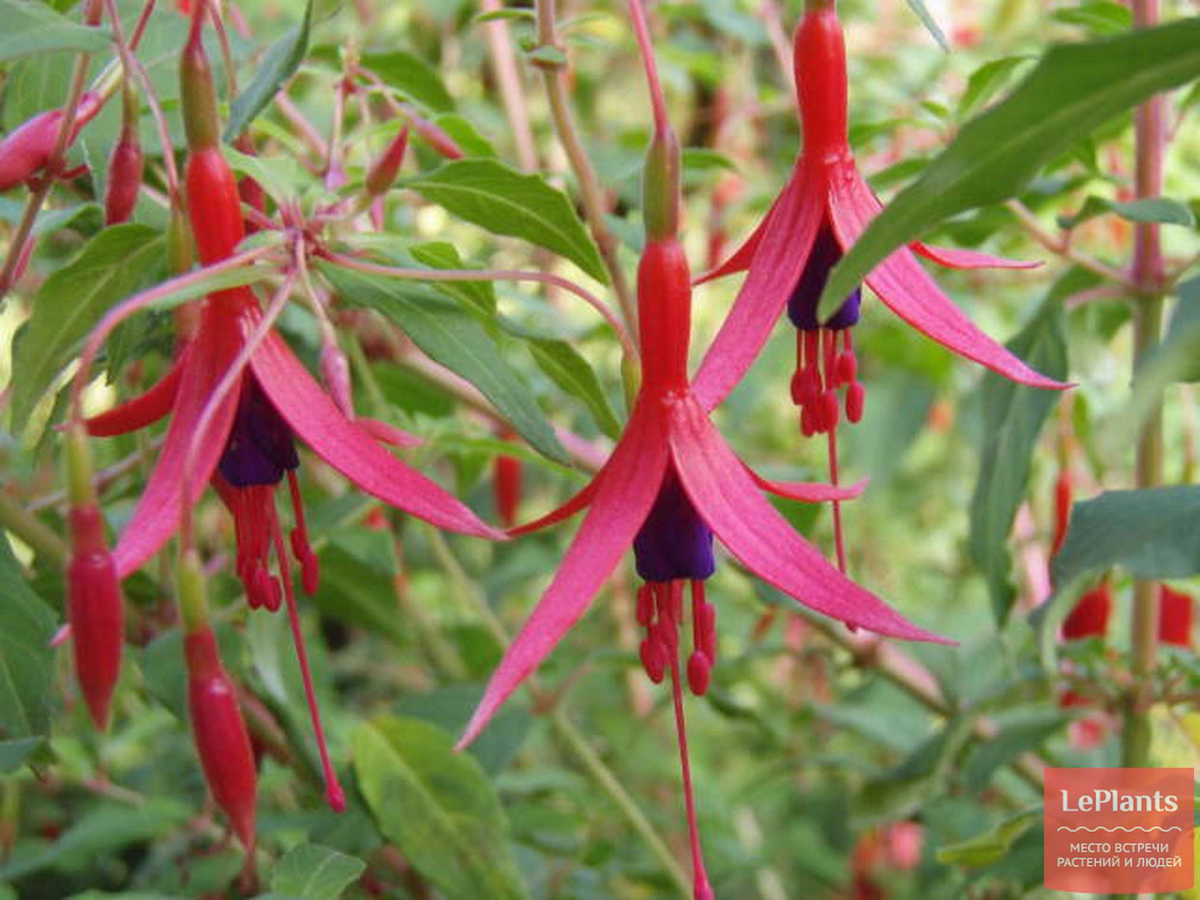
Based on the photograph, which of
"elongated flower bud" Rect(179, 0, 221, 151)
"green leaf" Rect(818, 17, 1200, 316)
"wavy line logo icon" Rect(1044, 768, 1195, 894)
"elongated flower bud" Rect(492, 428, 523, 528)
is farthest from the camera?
"elongated flower bud" Rect(492, 428, 523, 528)

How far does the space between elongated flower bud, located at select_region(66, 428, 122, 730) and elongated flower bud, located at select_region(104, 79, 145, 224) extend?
18 centimetres

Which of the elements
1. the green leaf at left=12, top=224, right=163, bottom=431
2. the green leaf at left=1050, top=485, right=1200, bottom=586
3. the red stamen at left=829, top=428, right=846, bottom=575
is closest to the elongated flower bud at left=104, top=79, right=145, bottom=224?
the green leaf at left=12, top=224, right=163, bottom=431

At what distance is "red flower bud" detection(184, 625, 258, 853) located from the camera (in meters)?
0.51

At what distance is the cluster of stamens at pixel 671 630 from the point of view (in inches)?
23.5

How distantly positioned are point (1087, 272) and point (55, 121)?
2.27 feet

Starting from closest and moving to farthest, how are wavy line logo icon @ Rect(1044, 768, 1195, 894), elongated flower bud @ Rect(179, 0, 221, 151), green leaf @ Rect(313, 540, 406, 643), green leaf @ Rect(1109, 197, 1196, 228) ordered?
elongated flower bud @ Rect(179, 0, 221, 151), green leaf @ Rect(1109, 197, 1196, 228), wavy line logo icon @ Rect(1044, 768, 1195, 894), green leaf @ Rect(313, 540, 406, 643)

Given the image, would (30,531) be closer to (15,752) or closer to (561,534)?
(15,752)

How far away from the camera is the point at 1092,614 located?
109 cm

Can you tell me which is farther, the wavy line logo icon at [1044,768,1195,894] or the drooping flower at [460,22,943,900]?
the wavy line logo icon at [1044,768,1195,894]

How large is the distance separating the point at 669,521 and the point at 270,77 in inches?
10.2

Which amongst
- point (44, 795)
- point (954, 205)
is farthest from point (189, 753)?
point (954, 205)

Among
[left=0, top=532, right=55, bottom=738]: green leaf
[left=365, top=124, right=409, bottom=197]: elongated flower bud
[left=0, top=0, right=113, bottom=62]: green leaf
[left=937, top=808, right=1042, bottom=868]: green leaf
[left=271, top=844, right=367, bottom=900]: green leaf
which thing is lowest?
[left=937, top=808, right=1042, bottom=868]: green leaf

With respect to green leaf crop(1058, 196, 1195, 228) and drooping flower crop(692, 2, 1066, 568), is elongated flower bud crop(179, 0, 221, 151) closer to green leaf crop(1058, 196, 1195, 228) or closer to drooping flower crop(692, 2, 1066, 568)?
drooping flower crop(692, 2, 1066, 568)

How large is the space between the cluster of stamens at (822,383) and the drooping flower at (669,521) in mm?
47
